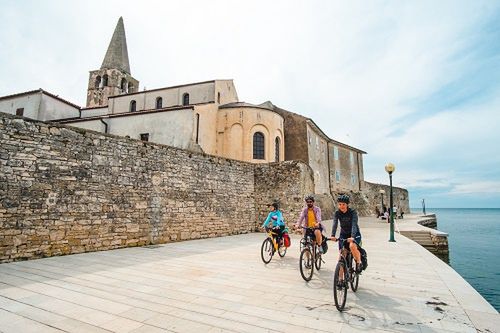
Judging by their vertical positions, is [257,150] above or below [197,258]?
above

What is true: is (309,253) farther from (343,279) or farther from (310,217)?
(343,279)

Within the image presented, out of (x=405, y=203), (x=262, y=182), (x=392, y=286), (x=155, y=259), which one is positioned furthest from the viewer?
(x=405, y=203)

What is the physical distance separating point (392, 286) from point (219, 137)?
775 inches

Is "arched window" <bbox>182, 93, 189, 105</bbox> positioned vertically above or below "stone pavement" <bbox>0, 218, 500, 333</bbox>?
above

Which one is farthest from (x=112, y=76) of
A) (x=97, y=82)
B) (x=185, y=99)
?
(x=185, y=99)

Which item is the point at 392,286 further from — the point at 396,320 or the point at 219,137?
the point at 219,137

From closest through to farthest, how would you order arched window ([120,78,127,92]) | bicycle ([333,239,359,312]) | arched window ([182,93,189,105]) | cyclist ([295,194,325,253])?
bicycle ([333,239,359,312]) < cyclist ([295,194,325,253]) < arched window ([182,93,189,105]) < arched window ([120,78,127,92])

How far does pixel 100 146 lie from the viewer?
9172 millimetres

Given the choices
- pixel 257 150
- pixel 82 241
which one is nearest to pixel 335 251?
pixel 82 241

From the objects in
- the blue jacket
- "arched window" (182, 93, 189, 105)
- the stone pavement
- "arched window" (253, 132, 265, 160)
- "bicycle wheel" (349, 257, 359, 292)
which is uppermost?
"arched window" (182, 93, 189, 105)

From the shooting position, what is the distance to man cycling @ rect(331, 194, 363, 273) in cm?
439

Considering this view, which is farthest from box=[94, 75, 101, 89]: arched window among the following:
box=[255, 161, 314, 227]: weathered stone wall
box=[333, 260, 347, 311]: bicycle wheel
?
box=[333, 260, 347, 311]: bicycle wheel

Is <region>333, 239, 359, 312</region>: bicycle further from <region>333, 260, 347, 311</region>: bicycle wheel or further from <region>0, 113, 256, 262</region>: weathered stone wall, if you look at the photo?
<region>0, 113, 256, 262</region>: weathered stone wall

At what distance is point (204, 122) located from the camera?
71.8 feet
